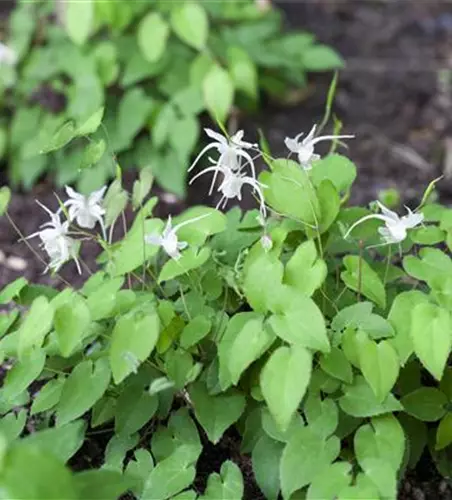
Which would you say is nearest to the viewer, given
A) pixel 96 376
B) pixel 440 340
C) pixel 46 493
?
pixel 46 493

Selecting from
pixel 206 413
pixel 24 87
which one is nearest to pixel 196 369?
pixel 206 413

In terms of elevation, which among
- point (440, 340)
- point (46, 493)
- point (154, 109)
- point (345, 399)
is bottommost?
point (154, 109)

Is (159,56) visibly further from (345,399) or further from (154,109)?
(345,399)

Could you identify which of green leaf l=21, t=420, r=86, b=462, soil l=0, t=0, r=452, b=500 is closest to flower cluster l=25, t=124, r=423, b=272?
green leaf l=21, t=420, r=86, b=462

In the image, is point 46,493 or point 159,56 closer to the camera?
point 46,493

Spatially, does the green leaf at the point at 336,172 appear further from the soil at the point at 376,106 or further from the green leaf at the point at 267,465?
the soil at the point at 376,106

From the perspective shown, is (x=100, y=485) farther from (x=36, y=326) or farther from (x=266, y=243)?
(x=266, y=243)

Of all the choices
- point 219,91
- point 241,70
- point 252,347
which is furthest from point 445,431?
point 241,70

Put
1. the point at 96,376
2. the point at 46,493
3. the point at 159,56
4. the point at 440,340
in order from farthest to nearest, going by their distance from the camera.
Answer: the point at 159,56, the point at 96,376, the point at 440,340, the point at 46,493
